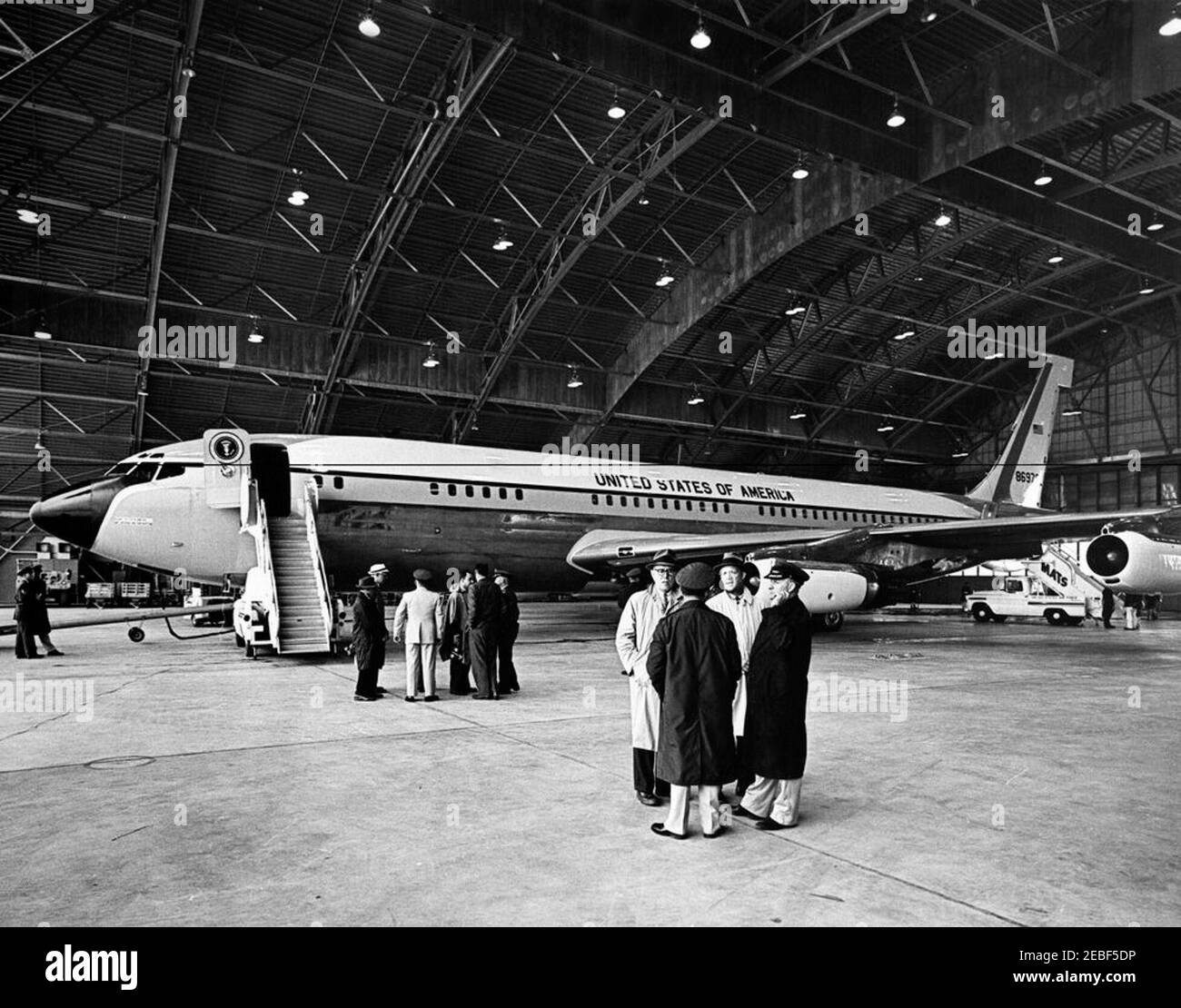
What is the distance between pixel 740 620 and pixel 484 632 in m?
4.64

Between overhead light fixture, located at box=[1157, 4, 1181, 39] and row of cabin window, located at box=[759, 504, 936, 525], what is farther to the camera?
row of cabin window, located at box=[759, 504, 936, 525]

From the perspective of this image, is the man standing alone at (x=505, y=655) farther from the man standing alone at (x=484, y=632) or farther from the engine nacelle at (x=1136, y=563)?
the engine nacelle at (x=1136, y=563)

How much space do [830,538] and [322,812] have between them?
12317mm

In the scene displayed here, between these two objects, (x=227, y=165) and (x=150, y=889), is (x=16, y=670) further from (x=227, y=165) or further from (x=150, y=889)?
(x=227, y=165)

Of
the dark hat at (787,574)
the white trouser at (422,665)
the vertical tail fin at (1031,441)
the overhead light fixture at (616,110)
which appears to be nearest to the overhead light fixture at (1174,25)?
the overhead light fixture at (616,110)

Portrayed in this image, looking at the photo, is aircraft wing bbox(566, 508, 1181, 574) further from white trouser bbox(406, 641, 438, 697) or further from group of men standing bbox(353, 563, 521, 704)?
white trouser bbox(406, 641, 438, 697)

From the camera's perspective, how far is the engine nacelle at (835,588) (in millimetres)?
14003

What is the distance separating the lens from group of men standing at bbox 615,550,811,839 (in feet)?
14.1

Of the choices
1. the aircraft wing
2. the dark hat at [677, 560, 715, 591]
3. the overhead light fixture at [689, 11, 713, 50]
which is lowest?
the dark hat at [677, 560, 715, 591]

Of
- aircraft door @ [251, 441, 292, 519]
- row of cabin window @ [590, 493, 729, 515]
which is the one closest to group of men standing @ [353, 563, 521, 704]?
aircraft door @ [251, 441, 292, 519]

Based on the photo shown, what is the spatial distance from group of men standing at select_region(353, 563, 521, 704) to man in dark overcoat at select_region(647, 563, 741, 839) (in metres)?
4.82

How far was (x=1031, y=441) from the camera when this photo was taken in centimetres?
2452

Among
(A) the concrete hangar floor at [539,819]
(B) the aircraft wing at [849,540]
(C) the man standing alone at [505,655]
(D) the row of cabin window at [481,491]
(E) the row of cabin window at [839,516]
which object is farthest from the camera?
(E) the row of cabin window at [839,516]

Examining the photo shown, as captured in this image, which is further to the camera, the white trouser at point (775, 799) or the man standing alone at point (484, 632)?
the man standing alone at point (484, 632)
